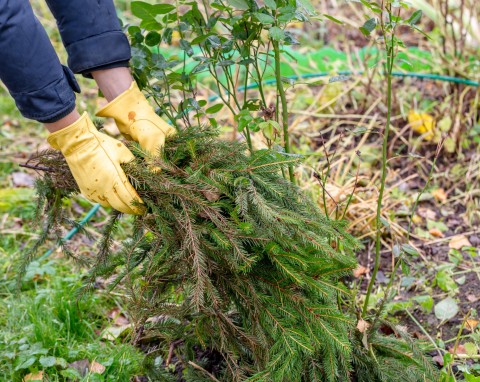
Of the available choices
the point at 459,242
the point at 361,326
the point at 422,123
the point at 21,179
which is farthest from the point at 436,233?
the point at 21,179

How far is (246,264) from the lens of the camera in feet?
4.88

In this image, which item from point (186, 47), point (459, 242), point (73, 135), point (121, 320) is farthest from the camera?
point (459, 242)

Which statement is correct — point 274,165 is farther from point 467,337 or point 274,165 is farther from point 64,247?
point 467,337

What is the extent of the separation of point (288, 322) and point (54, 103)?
90cm

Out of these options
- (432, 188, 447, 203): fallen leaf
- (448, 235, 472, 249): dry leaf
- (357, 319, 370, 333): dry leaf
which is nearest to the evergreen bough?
(357, 319, 370, 333): dry leaf

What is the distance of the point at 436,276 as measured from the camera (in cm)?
230

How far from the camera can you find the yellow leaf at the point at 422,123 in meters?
3.12

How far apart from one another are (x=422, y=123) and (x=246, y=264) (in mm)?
1942

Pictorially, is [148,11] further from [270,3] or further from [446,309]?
[446,309]

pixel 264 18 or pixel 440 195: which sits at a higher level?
pixel 264 18

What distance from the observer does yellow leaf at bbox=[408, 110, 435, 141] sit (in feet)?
10.2

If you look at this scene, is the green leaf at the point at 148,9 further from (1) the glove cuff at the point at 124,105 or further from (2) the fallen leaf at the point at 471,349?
(2) the fallen leaf at the point at 471,349

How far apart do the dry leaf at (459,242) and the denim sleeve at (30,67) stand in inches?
67.9

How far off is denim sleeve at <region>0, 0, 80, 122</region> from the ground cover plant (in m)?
0.32
